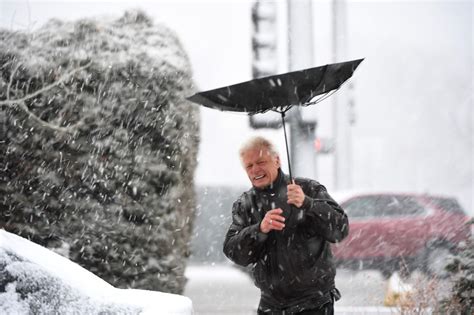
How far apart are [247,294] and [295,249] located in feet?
25.8

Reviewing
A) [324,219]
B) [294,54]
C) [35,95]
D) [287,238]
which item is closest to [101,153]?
[35,95]

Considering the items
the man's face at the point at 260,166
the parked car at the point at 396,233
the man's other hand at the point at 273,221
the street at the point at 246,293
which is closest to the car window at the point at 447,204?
the parked car at the point at 396,233

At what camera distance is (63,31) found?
7.24 meters

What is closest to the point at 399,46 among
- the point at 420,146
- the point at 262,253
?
the point at 420,146

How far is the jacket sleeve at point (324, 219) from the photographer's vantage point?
132 inches

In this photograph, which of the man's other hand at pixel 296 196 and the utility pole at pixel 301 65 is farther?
the utility pole at pixel 301 65

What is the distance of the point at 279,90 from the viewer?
3693mm

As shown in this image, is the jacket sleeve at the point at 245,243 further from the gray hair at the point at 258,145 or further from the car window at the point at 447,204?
the car window at the point at 447,204

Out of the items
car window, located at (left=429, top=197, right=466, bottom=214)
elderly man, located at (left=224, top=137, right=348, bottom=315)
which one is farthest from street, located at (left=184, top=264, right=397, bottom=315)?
elderly man, located at (left=224, top=137, right=348, bottom=315)

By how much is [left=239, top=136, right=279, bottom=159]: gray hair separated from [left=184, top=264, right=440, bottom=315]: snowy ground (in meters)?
3.51

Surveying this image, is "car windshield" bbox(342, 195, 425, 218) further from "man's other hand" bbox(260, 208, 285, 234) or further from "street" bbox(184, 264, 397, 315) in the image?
"man's other hand" bbox(260, 208, 285, 234)

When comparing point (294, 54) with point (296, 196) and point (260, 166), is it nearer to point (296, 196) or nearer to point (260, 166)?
point (260, 166)

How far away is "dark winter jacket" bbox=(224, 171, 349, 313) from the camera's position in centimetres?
339

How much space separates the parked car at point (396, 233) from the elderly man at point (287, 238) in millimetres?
6486
